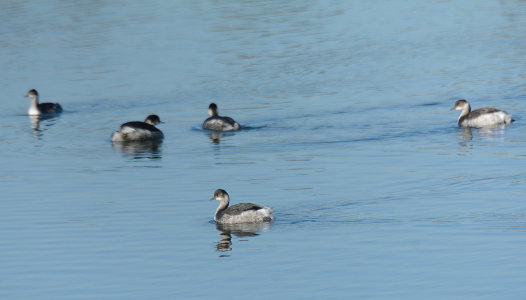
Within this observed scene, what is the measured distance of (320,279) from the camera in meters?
17.3

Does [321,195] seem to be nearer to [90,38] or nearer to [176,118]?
[176,118]

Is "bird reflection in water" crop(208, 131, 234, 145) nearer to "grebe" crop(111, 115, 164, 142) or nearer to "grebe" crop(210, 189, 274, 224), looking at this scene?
"grebe" crop(111, 115, 164, 142)

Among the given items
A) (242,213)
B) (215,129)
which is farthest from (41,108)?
(242,213)

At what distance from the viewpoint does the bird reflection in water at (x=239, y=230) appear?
20594 millimetres

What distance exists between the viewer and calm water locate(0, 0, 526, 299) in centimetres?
1788

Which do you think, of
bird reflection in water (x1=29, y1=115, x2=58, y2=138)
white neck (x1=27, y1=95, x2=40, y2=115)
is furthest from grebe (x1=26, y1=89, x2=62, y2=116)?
bird reflection in water (x1=29, y1=115, x2=58, y2=138)

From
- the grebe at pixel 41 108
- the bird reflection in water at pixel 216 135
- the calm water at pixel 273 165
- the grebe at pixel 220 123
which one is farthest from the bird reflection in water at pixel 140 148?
the grebe at pixel 41 108

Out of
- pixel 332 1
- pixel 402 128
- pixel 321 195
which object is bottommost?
pixel 321 195

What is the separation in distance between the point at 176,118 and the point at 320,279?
20.0 meters

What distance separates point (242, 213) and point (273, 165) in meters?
6.45

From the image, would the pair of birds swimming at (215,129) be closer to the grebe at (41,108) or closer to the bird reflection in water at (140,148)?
the grebe at (41,108)

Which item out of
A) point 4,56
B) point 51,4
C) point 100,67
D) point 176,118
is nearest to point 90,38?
point 4,56

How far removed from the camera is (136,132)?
1266 inches

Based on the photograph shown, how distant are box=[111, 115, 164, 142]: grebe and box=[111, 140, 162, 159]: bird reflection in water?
18cm
